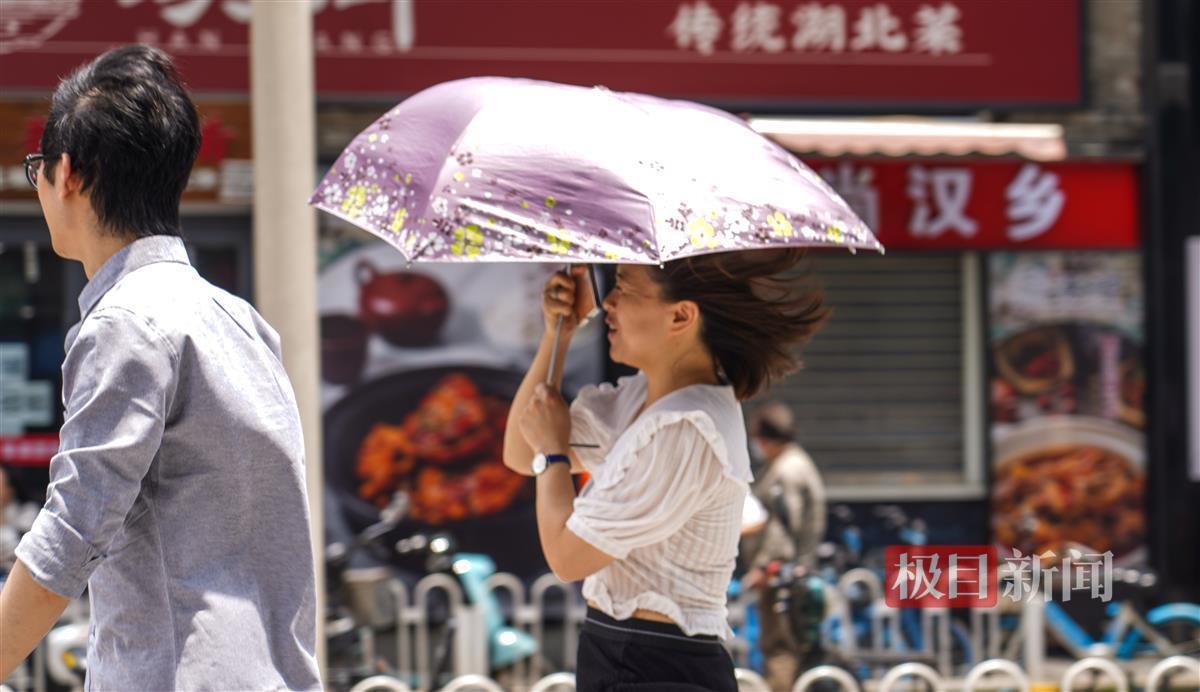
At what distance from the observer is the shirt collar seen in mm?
2207

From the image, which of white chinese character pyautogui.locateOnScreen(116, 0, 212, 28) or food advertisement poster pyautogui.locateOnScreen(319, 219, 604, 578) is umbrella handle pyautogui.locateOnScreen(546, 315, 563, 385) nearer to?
food advertisement poster pyautogui.locateOnScreen(319, 219, 604, 578)

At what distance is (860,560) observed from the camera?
8.13 meters

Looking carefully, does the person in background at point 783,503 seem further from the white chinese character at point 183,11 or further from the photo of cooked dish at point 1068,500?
the white chinese character at point 183,11

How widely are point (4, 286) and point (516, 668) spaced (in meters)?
3.42

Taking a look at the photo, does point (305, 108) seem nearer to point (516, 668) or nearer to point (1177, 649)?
point (516, 668)

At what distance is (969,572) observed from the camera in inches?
247

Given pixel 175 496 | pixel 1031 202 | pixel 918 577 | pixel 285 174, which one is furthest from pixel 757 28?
pixel 175 496

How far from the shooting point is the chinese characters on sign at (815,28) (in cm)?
864

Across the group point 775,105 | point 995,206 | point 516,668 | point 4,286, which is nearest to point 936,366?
point 995,206

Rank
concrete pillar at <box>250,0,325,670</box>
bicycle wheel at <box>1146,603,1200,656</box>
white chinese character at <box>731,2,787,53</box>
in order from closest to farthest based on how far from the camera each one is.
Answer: concrete pillar at <box>250,0,325,670</box>
bicycle wheel at <box>1146,603,1200,656</box>
white chinese character at <box>731,2,787,53</box>

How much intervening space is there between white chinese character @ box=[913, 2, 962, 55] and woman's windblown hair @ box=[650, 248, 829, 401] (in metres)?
6.02

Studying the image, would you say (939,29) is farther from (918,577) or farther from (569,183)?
(569,183)

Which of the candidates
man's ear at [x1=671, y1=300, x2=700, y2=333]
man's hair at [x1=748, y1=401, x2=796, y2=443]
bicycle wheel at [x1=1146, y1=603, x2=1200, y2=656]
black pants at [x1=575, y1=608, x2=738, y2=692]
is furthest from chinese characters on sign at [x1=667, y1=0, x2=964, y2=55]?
black pants at [x1=575, y1=608, x2=738, y2=692]

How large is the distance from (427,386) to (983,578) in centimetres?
322
